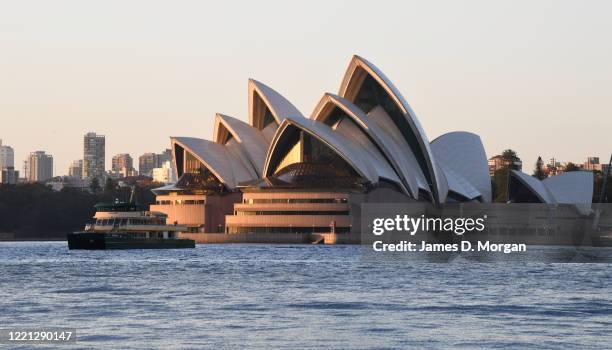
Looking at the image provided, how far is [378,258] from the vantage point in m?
97.6

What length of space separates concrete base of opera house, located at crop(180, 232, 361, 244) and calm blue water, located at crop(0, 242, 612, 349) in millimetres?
59448

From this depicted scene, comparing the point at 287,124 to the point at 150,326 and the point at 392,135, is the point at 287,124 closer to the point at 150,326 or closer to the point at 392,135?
the point at 392,135

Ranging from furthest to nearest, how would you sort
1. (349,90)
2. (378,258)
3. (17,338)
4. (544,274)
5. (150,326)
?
(349,90) → (378,258) → (544,274) → (150,326) → (17,338)

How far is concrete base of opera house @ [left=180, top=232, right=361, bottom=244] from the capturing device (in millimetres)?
131000

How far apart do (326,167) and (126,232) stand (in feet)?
105

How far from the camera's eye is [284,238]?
132375mm

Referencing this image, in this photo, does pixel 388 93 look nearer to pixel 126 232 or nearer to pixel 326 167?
pixel 326 167

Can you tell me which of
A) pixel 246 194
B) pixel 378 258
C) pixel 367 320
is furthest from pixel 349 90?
pixel 367 320

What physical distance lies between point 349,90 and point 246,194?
1503cm

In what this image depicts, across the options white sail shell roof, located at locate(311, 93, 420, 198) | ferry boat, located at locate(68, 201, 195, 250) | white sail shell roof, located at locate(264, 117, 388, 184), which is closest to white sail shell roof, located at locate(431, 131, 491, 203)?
white sail shell roof, located at locate(311, 93, 420, 198)

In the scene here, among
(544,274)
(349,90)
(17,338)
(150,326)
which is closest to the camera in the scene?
(17,338)

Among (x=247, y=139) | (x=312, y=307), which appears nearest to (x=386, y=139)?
(x=247, y=139)

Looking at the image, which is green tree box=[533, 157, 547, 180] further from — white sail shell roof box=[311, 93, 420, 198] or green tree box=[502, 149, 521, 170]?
white sail shell roof box=[311, 93, 420, 198]

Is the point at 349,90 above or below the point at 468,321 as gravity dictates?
above
